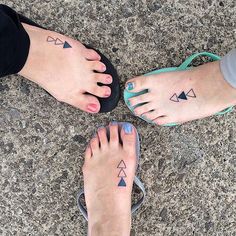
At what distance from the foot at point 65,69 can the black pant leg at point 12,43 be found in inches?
2.2

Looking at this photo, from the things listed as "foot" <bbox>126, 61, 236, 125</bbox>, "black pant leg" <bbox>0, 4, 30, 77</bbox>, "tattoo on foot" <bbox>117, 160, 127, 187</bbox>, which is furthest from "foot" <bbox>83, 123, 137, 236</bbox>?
"black pant leg" <bbox>0, 4, 30, 77</bbox>

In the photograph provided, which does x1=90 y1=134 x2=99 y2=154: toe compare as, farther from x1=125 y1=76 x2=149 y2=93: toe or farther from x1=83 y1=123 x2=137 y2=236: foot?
x1=125 y1=76 x2=149 y2=93: toe

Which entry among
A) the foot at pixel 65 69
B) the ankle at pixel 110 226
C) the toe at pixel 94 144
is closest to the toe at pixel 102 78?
the foot at pixel 65 69

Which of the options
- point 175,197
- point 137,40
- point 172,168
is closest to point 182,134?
point 172,168

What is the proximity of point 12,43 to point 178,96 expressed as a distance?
0.60 m

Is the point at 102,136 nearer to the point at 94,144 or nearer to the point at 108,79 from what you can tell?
the point at 94,144

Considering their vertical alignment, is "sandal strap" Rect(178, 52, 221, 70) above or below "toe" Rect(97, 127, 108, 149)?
above

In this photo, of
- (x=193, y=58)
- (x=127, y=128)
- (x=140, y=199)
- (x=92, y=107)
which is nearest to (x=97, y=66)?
(x=92, y=107)

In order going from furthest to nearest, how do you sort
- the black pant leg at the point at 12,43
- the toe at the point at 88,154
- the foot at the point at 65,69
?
the toe at the point at 88,154, the foot at the point at 65,69, the black pant leg at the point at 12,43

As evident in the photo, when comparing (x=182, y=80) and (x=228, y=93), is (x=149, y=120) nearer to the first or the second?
(x=182, y=80)

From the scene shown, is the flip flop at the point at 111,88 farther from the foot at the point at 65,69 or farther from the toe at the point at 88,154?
the toe at the point at 88,154

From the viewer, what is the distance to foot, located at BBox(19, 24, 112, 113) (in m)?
1.50

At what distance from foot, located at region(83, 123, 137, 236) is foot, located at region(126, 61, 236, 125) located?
11 cm

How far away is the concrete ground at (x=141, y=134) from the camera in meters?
1.58
